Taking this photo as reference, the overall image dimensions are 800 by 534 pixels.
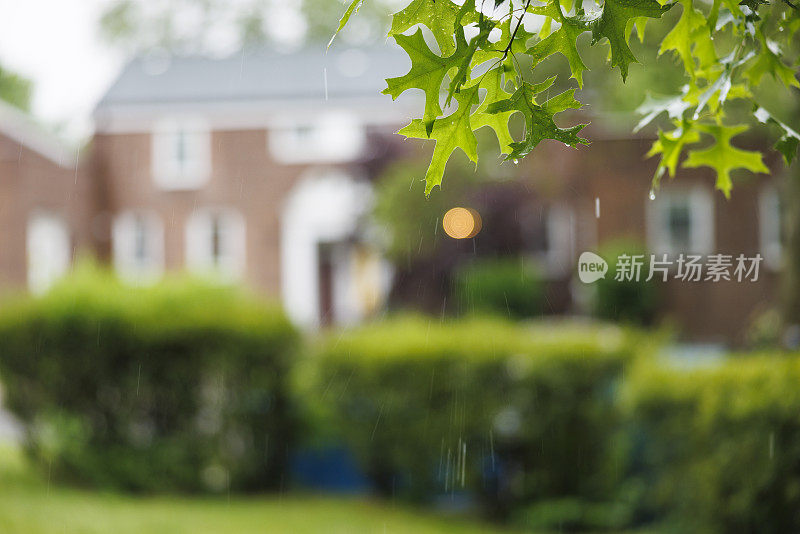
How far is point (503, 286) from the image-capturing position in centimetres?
2108

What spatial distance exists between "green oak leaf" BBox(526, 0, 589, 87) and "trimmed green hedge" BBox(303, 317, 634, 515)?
4.77m

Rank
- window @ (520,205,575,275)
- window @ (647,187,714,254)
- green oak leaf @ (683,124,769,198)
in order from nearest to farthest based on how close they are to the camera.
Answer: green oak leaf @ (683,124,769,198) → window @ (647,187,714,254) → window @ (520,205,575,275)

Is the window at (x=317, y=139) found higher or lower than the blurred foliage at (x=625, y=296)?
higher

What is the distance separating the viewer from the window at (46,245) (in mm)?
24312

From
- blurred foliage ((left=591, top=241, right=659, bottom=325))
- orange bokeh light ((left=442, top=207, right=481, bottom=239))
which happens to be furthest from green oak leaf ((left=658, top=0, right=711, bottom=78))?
orange bokeh light ((left=442, top=207, right=481, bottom=239))

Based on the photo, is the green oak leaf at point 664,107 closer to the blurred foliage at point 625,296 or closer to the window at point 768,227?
the blurred foliage at point 625,296

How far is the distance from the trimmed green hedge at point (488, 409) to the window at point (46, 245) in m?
19.4

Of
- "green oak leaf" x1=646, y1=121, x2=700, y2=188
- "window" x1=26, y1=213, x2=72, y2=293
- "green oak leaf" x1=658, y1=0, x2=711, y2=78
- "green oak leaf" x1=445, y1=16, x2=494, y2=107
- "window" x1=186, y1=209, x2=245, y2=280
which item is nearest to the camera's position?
"green oak leaf" x1=445, y1=16, x2=494, y2=107

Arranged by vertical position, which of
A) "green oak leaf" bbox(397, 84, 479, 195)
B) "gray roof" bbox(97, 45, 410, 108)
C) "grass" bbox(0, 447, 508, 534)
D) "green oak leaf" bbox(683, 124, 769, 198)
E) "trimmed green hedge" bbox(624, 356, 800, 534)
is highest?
"gray roof" bbox(97, 45, 410, 108)

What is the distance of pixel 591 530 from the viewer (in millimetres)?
6551

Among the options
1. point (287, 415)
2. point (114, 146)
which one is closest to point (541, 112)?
point (287, 415)

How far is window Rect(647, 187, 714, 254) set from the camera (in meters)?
21.0

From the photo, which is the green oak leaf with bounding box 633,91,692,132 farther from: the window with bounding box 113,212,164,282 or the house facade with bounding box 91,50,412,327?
the window with bounding box 113,212,164,282

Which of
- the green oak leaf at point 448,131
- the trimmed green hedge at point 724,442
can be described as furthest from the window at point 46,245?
the green oak leaf at point 448,131
